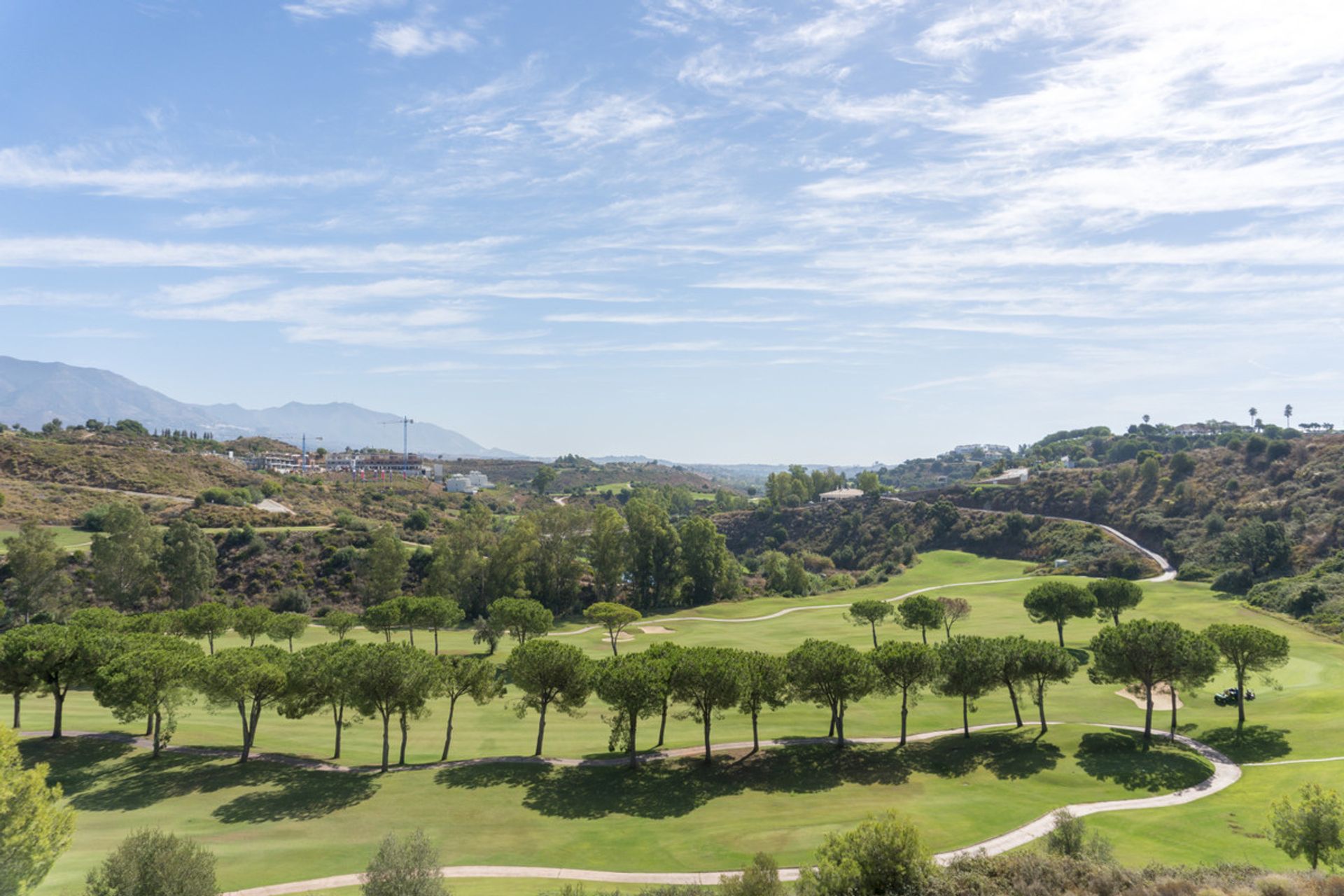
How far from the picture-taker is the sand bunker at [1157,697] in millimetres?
47156

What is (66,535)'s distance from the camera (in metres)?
93.2

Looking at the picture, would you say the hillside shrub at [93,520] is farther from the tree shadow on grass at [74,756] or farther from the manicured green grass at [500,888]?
the manicured green grass at [500,888]

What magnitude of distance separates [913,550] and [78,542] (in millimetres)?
135341

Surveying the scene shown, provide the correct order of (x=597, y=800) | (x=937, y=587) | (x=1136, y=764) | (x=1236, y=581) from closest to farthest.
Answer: (x=597, y=800), (x=1136, y=764), (x=1236, y=581), (x=937, y=587)

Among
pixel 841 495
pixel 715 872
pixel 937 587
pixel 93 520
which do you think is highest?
pixel 841 495

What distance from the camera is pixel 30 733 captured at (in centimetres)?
4072

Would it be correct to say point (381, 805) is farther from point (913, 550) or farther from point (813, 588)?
point (913, 550)

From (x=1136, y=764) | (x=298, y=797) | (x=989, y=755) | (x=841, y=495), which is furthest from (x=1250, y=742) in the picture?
(x=841, y=495)

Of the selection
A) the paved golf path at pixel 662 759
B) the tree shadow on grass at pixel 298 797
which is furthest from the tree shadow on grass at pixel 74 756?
the tree shadow on grass at pixel 298 797

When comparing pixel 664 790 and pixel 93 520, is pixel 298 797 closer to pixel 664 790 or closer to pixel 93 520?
pixel 664 790

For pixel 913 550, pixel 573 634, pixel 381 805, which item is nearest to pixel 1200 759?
pixel 381 805

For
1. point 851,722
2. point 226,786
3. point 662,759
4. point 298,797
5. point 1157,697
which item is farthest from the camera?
point 1157,697

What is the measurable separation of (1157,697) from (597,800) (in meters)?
41.8

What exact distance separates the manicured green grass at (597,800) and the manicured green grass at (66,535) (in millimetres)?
65487
